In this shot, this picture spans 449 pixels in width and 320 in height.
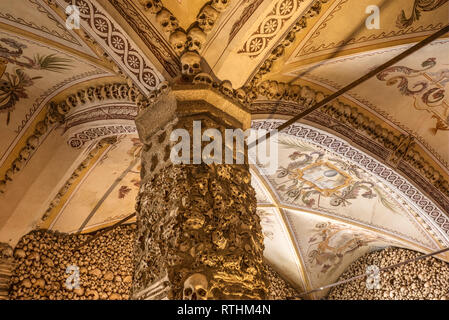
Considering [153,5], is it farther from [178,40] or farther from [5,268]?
[5,268]

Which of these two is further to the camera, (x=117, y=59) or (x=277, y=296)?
(x=277, y=296)

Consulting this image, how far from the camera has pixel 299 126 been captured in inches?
175

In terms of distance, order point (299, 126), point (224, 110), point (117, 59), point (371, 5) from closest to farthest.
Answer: point (224, 110) → point (117, 59) → point (371, 5) → point (299, 126)

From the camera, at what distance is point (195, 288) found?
6.73 ft

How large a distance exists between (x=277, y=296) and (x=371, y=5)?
219 inches

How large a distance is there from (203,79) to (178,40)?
346 millimetres

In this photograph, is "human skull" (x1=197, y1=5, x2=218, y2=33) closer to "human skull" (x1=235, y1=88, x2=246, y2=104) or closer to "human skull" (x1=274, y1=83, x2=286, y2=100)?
"human skull" (x1=235, y1=88, x2=246, y2=104)

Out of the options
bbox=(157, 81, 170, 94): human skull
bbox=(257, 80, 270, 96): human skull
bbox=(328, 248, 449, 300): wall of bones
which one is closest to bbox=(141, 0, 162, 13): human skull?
bbox=(157, 81, 170, 94): human skull

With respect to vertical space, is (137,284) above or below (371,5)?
below

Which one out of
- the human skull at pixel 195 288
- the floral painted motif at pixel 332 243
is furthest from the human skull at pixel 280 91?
the floral painted motif at pixel 332 243

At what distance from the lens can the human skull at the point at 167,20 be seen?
3.00m
